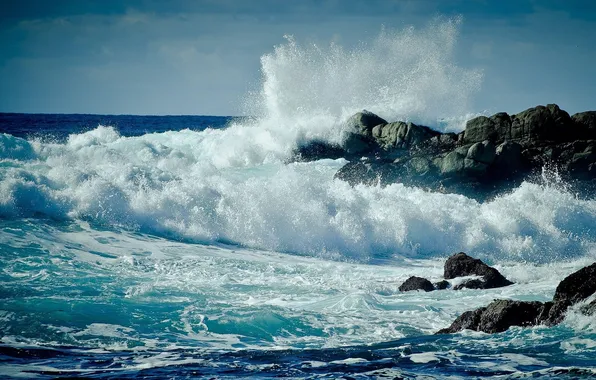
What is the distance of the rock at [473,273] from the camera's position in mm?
12484

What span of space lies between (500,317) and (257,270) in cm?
651

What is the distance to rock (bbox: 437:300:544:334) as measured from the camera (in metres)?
8.68

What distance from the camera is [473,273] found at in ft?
42.4

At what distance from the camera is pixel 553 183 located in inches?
925

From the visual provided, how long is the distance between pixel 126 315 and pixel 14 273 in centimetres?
343

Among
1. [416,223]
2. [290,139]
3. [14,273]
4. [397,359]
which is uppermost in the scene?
[290,139]

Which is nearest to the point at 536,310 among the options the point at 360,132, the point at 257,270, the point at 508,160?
the point at 257,270

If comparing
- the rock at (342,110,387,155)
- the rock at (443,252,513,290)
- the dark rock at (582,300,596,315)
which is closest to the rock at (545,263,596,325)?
the dark rock at (582,300,596,315)

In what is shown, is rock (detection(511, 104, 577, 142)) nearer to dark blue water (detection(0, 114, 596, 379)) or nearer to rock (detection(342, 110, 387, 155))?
dark blue water (detection(0, 114, 596, 379))

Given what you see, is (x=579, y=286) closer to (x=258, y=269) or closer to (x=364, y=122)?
(x=258, y=269)

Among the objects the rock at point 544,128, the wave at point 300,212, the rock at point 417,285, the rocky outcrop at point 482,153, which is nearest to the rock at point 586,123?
the rocky outcrop at point 482,153

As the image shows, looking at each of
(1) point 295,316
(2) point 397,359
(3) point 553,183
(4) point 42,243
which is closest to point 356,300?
(1) point 295,316

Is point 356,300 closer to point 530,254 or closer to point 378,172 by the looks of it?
point 530,254

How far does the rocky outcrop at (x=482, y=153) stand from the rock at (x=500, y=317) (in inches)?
561
